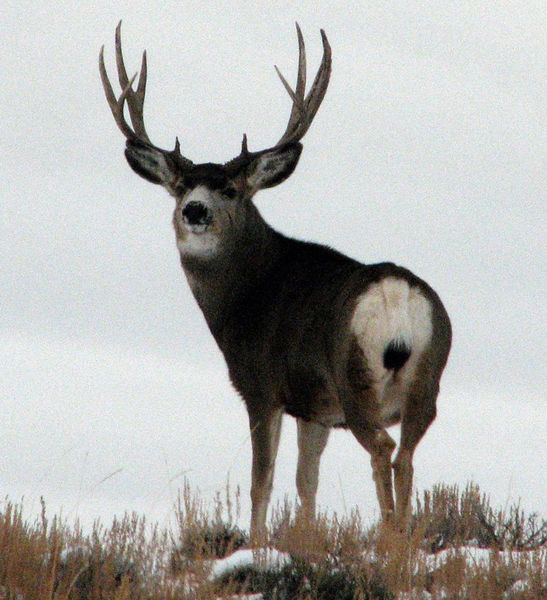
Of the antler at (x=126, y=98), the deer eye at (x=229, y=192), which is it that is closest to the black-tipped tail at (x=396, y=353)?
the deer eye at (x=229, y=192)

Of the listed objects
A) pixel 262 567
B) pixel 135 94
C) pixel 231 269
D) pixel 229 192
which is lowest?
pixel 262 567

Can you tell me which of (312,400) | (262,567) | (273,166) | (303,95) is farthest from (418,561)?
(303,95)

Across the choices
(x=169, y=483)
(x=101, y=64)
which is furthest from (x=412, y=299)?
→ (x=101, y=64)

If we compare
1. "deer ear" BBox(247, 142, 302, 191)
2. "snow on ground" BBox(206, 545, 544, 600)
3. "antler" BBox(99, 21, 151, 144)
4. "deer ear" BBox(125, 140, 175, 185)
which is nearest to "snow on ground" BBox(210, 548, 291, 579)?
"snow on ground" BBox(206, 545, 544, 600)

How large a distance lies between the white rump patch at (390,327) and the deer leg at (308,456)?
1.43 metres

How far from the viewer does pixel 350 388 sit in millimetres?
8008

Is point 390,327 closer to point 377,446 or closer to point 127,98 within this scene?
point 377,446

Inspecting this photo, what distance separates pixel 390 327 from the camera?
7.84 metres

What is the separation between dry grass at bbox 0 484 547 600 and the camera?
6.18 meters

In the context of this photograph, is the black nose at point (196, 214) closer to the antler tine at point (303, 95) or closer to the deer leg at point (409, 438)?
the antler tine at point (303, 95)

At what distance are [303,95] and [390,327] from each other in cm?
359

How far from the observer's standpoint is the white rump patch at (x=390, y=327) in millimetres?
7852

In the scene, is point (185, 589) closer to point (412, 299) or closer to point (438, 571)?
point (438, 571)

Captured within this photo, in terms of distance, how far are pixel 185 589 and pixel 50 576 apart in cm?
73
